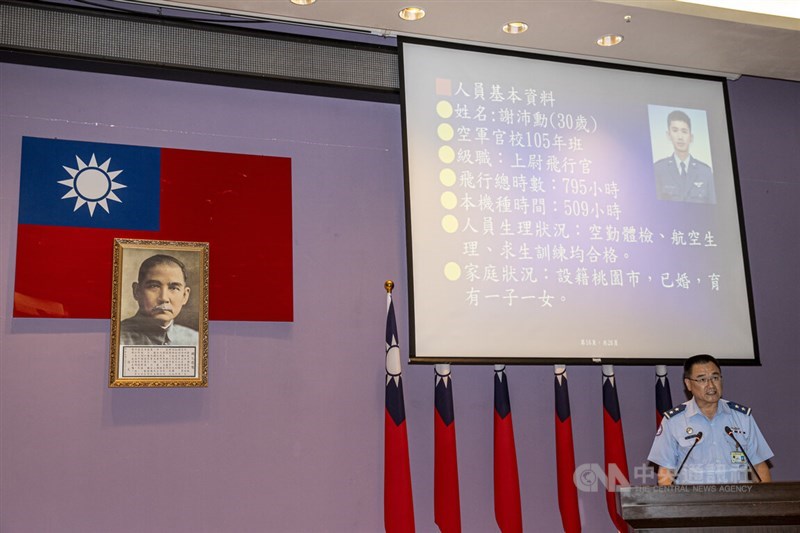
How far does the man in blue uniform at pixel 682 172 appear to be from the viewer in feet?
15.2

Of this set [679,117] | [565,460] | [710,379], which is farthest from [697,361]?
[679,117]

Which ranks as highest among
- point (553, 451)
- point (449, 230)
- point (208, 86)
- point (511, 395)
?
point (208, 86)

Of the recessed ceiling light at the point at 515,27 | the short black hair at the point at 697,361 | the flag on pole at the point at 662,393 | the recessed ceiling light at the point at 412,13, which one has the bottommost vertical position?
the flag on pole at the point at 662,393

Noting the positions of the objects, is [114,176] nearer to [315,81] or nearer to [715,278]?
[315,81]

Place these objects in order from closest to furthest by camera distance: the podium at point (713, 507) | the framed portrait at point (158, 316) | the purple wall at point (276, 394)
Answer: the podium at point (713, 507) < the purple wall at point (276, 394) < the framed portrait at point (158, 316)

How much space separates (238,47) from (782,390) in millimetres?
3501

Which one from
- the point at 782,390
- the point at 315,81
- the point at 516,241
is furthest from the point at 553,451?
the point at 315,81

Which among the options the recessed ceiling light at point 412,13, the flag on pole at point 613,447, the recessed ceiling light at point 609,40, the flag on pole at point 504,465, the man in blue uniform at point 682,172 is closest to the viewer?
the flag on pole at point 504,465

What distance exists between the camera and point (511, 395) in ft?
14.2

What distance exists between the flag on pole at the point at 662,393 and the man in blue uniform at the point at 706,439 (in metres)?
0.61

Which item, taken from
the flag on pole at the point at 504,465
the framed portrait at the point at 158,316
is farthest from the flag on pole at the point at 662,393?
the framed portrait at the point at 158,316

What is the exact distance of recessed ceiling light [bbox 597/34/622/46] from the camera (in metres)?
4.43

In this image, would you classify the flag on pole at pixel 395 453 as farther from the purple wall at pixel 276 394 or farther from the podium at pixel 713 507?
the podium at pixel 713 507

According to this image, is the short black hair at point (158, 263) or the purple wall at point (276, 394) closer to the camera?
the purple wall at point (276, 394)
